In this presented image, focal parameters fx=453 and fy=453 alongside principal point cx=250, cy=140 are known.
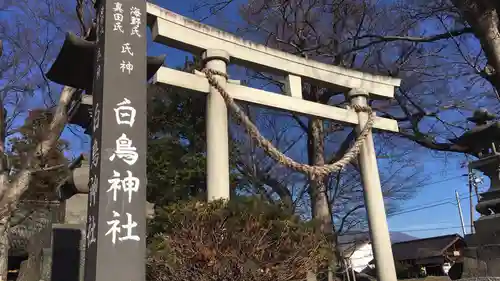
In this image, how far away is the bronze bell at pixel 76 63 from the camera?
4469mm

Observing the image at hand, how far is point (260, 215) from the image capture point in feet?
14.7

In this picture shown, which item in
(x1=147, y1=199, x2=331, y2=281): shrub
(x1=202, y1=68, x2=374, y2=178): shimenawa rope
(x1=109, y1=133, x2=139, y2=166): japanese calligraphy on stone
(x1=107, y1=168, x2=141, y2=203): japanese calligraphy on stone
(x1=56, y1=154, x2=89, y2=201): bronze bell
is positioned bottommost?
(x1=147, y1=199, x2=331, y2=281): shrub

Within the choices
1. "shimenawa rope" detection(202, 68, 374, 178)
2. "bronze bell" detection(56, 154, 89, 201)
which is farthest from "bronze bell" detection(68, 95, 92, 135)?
"shimenawa rope" detection(202, 68, 374, 178)

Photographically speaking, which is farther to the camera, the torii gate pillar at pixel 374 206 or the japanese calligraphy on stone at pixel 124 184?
the torii gate pillar at pixel 374 206

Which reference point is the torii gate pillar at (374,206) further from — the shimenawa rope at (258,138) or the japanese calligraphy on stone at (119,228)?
the japanese calligraphy on stone at (119,228)

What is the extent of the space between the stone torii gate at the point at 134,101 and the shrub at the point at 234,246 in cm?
76

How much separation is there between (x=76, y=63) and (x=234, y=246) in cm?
253

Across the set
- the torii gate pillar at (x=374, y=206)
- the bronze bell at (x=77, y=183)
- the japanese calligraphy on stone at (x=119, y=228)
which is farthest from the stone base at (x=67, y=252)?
the torii gate pillar at (x=374, y=206)

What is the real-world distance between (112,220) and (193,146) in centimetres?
1024

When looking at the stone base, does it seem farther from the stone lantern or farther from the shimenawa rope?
the stone lantern

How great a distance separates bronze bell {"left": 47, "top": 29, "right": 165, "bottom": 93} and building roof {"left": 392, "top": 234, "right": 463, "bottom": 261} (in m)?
27.3

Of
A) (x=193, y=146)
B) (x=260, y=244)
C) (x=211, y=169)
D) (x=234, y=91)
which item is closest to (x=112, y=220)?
(x=260, y=244)

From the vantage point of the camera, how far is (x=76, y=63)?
479cm

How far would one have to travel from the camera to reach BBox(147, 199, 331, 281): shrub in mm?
4156
